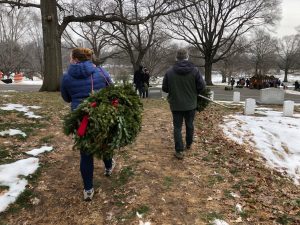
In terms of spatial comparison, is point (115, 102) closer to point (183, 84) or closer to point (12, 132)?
point (183, 84)

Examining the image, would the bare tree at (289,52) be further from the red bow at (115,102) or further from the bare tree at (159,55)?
the red bow at (115,102)

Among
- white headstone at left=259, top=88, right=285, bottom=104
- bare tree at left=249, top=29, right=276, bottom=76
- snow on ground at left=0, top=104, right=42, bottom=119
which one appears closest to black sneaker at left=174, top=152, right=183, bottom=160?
snow on ground at left=0, top=104, right=42, bottom=119

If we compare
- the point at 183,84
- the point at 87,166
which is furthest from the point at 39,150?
the point at 183,84

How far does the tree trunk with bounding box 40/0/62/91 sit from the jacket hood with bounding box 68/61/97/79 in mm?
13729

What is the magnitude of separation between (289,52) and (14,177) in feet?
294

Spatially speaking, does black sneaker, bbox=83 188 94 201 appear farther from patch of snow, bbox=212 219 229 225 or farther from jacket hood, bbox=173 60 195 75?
jacket hood, bbox=173 60 195 75

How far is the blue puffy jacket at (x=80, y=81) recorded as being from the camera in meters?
4.32

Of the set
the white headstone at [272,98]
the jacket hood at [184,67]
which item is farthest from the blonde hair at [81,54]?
the white headstone at [272,98]

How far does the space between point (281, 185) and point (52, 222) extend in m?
3.84

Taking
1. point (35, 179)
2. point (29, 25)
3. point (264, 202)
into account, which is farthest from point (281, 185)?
point (29, 25)

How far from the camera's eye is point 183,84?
6.00m

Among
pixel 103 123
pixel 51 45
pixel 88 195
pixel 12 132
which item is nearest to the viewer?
pixel 103 123

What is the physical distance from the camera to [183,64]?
5.93 m

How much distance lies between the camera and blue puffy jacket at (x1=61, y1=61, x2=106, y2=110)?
170 inches
